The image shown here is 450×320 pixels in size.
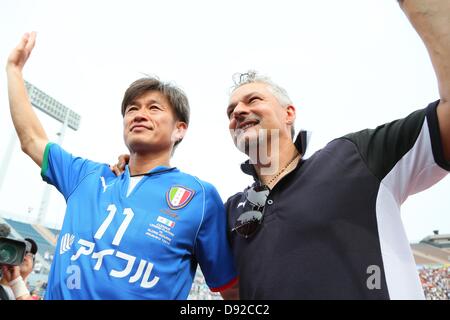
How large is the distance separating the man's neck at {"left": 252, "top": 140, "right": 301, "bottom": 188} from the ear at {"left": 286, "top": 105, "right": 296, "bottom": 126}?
25 cm

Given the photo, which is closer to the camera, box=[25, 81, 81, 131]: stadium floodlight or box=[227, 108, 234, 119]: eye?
box=[227, 108, 234, 119]: eye

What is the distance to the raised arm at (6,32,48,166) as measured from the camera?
6.12 ft

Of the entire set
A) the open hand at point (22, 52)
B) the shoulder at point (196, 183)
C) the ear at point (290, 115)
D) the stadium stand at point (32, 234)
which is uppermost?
the stadium stand at point (32, 234)

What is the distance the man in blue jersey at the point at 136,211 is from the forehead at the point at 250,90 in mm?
349

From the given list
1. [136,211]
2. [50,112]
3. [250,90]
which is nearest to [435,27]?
[250,90]

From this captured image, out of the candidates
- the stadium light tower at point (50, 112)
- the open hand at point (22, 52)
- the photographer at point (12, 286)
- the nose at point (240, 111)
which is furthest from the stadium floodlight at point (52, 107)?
the nose at point (240, 111)

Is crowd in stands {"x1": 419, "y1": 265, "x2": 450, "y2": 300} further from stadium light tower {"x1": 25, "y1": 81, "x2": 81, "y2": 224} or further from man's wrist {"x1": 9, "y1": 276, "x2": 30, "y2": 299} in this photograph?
stadium light tower {"x1": 25, "y1": 81, "x2": 81, "y2": 224}

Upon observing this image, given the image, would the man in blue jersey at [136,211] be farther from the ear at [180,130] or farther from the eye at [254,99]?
the eye at [254,99]

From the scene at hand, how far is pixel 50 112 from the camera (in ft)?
85.1

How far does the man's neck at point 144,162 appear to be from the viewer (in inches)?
73.1

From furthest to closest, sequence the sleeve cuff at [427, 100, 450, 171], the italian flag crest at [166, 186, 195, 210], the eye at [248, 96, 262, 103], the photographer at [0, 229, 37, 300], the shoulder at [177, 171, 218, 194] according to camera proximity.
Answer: the photographer at [0, 229, 37, 300] → the eye at [248, 96, 262, 103] → the shoulder at [177, 171, 218, 194] → the italian flag crest at [166, 186, 195, 210] → the sleeve cuff at [427, 100, 450, 171]

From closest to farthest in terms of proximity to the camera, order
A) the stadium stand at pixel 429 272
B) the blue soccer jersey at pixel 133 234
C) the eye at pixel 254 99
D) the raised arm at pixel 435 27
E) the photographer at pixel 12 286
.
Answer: the raised arm at pixel 435 27 < the blue soccer jersey at pixel 133 234 < the eye at pixel 254 99 < the photographer at pixel 12 286 < the stadium stand at pixel 429 272

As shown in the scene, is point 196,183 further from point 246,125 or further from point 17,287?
point 17,287

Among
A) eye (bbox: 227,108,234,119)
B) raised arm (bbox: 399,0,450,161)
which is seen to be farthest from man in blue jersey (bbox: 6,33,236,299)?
raised arm (bbox: 399,0,450,161)
